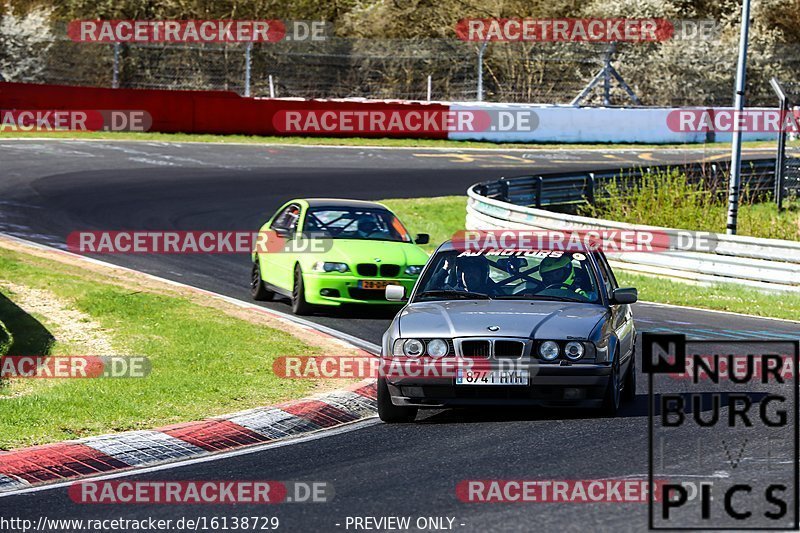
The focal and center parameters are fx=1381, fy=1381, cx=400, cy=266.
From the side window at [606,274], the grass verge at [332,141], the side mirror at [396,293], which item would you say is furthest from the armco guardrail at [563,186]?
the side mirror at [396,293]

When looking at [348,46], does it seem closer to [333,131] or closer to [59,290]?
[333,131]

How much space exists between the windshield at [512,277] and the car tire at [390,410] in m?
1.07

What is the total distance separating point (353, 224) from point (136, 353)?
16.0 feet

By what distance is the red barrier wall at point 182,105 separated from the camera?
3738 cm

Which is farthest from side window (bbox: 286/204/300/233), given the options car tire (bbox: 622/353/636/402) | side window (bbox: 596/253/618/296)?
car tire (bbox: 622/353/636/402)

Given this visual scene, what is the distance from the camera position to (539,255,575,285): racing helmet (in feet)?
36.5

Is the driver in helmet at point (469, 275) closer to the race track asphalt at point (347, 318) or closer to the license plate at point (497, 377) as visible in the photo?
the race track asphalt at point (347, 318)

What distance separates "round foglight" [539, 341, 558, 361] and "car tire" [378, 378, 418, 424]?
1.08 meters

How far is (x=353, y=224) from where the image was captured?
1778cm

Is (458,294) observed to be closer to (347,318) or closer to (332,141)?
(347,318)

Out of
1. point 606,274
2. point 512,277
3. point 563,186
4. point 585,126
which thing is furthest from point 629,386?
point 585,126

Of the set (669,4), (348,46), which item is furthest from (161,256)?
(669,4)

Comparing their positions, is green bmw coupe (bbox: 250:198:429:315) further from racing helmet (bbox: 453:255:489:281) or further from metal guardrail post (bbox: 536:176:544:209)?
metal guardrail post (bbox: 536:176:544:209)

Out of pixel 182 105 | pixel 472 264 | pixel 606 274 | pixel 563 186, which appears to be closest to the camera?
pixel 472 264
